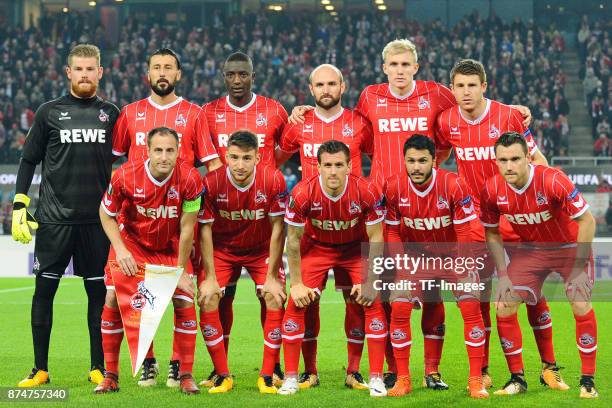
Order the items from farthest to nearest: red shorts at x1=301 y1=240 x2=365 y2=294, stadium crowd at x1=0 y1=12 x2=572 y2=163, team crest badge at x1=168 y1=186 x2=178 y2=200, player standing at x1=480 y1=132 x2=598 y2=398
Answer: stadium crowd at x1=0 y1=12 x2=572 y2=163
red shorts at x1=301 y1=240 x2=365 y2=294
team crest badge at x1=168 y1=186 x2=178 y2=200
player standing at x1=480 y1=132 x2=598 y2=398

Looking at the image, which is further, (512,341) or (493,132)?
(493,132)

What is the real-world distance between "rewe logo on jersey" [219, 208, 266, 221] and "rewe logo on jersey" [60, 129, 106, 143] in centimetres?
105

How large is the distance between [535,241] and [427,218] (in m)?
0.78

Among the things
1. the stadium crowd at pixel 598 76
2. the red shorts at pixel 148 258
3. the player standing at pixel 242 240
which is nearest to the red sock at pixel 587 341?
the player standing at pixel 242 240

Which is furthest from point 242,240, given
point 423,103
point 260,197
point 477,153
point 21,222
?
point 477,153

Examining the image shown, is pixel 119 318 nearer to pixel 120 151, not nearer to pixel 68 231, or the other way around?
pixel 68 231

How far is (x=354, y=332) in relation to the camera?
282 inches

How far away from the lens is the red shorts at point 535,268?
6930mm

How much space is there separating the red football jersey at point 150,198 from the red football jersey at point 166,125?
1.83 feet

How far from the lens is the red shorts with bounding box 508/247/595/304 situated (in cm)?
693

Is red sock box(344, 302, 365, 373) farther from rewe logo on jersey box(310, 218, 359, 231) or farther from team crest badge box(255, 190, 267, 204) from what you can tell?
team crest badge box(255, 190, 267, 204)

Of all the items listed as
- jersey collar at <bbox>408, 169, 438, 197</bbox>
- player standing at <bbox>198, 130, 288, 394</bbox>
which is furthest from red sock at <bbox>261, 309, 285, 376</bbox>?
jersey collar at <bbox>408, 169, 438, 197</bbox>

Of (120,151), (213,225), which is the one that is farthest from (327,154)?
(120,151)

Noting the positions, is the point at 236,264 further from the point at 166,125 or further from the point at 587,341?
the point at 587,341
